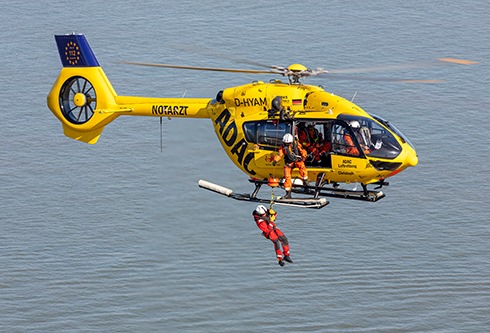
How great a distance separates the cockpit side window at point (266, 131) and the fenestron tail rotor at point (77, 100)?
31.9 ft

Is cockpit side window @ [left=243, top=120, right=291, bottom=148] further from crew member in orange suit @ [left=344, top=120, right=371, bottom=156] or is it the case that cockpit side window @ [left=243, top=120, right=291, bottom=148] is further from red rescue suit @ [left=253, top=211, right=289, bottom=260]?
red rescue suit @ [left=253, top=211, right=289, bottom=260]

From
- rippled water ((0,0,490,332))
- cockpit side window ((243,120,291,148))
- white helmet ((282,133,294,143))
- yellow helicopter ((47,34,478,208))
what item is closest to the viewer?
white helmet ((282,133,294,143))

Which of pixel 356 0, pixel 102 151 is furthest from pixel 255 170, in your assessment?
pixel 356 0

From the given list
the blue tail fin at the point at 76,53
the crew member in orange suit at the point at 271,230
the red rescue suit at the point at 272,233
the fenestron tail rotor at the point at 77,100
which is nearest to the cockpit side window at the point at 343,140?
the crew member in orange suit at the point at 271,230

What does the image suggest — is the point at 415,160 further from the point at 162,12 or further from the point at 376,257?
the point at 162,12

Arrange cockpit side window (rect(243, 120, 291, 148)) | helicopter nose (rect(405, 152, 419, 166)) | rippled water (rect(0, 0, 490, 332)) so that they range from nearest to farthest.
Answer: helicopter nose (rect(405, 152, 419, 166)), cockpit side window (rect(243, 120, 291, 148)), rippled water (rect(0, 0, 490, 332))

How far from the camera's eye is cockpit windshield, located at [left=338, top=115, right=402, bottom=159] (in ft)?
147

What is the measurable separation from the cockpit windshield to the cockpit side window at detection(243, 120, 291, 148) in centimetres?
250

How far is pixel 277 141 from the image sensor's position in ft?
150

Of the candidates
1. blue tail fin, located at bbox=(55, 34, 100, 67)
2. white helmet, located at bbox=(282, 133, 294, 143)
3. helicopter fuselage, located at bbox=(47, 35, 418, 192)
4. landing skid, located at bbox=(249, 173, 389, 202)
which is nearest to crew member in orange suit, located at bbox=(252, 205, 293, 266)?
landing skid, located at bbox=(249, 173, 389, 202)

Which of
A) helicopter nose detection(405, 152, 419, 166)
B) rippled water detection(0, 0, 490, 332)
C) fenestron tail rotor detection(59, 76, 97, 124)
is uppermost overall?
fenestron tail rotor detection(59, 76, 97, 124)

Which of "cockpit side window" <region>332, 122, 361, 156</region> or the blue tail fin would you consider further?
the blue tail fin

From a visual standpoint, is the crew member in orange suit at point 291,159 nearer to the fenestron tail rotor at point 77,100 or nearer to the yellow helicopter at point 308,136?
the yellow helicopter at point 308,136

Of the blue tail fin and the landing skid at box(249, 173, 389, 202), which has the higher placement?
the blue tail fin
